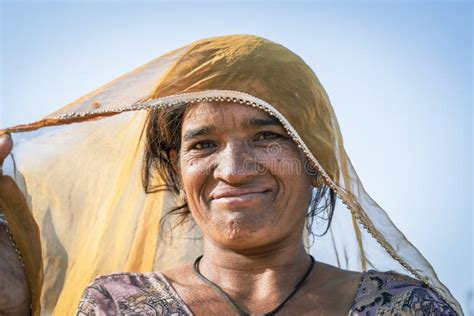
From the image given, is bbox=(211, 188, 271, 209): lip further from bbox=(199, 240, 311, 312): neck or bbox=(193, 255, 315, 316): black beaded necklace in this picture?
bbox=(193, 255, 315, 316): black beaded necklace

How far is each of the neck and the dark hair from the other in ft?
0.77

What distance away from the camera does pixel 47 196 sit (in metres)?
3.94

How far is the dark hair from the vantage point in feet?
12.5

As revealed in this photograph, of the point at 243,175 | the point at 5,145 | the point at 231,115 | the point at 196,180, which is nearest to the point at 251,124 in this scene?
the point at 231,115

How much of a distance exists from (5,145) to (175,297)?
0.92 metres

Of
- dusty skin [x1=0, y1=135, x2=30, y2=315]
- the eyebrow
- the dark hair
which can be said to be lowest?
dusty skin [x1=0, y1=135, x2=30, y2=315]

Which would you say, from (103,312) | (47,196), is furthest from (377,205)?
(47,196)

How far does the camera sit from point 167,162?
13.2 feet

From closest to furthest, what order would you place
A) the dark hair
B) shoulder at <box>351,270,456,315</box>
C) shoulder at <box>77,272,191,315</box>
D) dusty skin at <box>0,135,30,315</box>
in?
1. shoulder at <box>351,270,456,315</box>
2. shoulder at <box>77,272,191,315</box>
3. dusty skin at <box>0,135,30,315</box>
4. the dark hair

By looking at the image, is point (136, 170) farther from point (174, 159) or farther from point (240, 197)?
point (240, 197)

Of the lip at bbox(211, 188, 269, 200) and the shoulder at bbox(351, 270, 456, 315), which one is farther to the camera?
the lip at bbox(211, 188, 269, 200)

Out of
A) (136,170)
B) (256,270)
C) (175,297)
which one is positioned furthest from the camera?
(136,170)

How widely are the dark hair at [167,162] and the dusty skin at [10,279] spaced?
60 centimetres

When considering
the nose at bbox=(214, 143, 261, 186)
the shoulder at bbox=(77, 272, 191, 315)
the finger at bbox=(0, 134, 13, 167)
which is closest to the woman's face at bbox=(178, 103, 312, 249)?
the nose at bbox=(214, 143, 261, 186)
